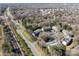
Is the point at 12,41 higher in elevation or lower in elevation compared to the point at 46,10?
lower

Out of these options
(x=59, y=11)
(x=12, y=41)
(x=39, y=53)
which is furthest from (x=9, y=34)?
(x=59, y=11)

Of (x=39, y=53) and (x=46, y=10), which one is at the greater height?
(x=46, y=10)

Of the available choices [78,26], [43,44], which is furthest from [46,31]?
[78,26]

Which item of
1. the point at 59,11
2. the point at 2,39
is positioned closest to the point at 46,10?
the point at 59,11

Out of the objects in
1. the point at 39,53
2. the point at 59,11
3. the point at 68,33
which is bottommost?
the point at 39,53

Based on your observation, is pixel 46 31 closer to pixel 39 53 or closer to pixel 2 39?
pixel 39 53

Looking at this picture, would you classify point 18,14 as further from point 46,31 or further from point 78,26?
point 78,26

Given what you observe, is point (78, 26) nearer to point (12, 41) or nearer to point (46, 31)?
point (46, 31)
